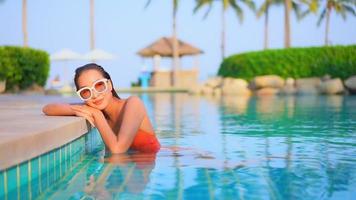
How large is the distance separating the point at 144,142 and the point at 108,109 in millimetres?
506

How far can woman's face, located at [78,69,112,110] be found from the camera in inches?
180

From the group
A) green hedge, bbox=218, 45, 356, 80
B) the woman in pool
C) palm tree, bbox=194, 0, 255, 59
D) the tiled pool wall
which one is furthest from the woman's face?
palm tree, bbox=194, 0, 255, 59

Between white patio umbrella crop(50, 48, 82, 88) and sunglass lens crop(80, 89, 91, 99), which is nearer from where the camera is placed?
sunglass lens crop(80, 89, 91, 99)

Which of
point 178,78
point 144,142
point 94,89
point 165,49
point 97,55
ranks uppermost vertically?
point 165,49

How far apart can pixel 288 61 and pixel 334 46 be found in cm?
243

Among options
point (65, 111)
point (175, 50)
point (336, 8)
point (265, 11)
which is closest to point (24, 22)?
point (175, 50)

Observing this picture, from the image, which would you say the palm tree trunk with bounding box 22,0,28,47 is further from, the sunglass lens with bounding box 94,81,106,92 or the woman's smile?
the sunglass lens with bounding box 94,81,106,92

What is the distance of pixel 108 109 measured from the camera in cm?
491

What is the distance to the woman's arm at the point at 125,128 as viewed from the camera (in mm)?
4594

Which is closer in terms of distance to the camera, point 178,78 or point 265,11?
point 178,78

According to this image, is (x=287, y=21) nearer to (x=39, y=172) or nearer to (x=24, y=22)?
(x=24, y=22)

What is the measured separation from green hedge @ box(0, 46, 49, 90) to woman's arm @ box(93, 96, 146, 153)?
1138 cm

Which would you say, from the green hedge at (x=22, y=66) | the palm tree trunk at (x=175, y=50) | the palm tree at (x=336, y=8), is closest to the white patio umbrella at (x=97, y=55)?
the palm tree trunk at (x=175, y=50)

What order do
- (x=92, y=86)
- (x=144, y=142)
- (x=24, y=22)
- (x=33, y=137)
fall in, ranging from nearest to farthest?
1. (x=33, y=137)
2. (x=92, y=86)
3. (x=144, y=142)
4. (x=24, y=22)
